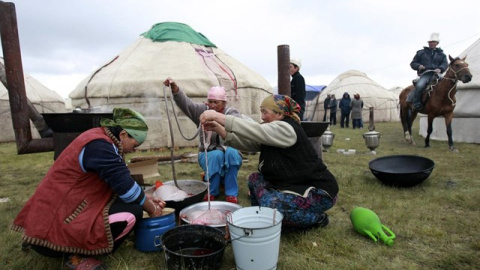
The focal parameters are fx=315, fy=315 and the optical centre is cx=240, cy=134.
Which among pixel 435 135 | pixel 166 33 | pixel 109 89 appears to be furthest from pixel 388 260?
pixel 166 33

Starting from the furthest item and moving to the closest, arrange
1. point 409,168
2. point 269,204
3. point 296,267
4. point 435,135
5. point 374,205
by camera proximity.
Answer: point 435,135
point 409,168
point 374,205
point 269,204
point 296,267

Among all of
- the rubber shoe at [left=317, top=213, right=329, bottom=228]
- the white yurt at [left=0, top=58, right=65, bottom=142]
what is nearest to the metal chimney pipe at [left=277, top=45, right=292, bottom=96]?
the rubber shoe at [left=317, top=213, right=329, bottom=228]

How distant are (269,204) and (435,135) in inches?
305

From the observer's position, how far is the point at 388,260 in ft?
6.46

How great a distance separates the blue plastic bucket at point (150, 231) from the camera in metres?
2.07

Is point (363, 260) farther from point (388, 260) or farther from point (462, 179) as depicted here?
point (462, 179)

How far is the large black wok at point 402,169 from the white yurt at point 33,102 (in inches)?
359

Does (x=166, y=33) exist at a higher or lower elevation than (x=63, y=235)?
higher

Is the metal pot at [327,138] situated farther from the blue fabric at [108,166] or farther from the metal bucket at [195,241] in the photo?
the blue fabric at [108,166]

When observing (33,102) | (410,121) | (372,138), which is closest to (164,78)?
(372,138)

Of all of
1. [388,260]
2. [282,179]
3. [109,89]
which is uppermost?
[109,89]

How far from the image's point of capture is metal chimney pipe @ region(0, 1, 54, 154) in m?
2.98

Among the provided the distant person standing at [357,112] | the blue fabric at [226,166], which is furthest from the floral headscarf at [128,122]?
the distant person standing at [357,112]

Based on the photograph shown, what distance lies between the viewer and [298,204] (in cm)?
217
